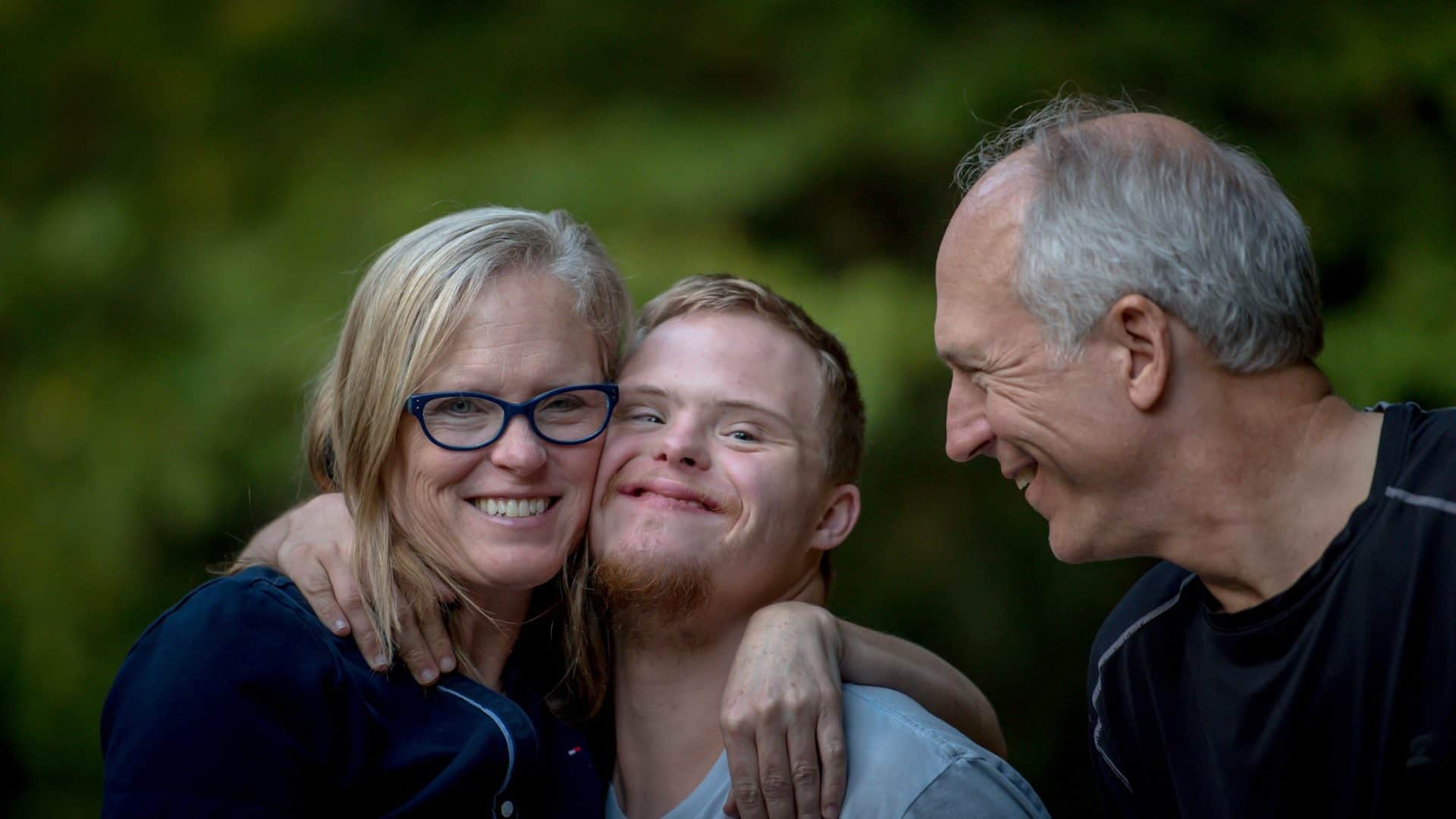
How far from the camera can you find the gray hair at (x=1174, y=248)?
Result: 176 cm

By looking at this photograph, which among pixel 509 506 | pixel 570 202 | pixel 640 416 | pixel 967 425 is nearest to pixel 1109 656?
pixel 967 425

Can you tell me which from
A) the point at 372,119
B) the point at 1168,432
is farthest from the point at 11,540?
the point at 1168,432

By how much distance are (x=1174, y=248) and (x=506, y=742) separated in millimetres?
1187

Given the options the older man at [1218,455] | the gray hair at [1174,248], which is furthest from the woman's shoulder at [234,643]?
the gray hair at [1174,248]

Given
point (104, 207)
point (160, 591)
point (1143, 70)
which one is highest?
point (1143, 70)

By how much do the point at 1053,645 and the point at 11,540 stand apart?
2.97 meters

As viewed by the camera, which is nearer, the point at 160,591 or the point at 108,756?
the point at 108,756

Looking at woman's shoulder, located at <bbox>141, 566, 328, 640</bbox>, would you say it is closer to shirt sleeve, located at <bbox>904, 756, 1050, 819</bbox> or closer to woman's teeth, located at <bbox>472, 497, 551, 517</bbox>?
woman's teeth, located at <bbox>472, 497, 551, 517</bbox>

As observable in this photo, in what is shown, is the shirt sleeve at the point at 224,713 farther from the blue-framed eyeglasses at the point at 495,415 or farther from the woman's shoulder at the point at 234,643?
the blue-framed eyeglasses at the point at 495,415

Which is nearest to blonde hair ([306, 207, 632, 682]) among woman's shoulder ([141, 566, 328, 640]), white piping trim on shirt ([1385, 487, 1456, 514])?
woman's shoulder ([141, 566, 328, 640])

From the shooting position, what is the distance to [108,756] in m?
1.85

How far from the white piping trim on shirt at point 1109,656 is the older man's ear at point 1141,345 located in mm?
357

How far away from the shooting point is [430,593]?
2.11 metres

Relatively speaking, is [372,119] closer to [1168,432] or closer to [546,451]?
[546,451]
